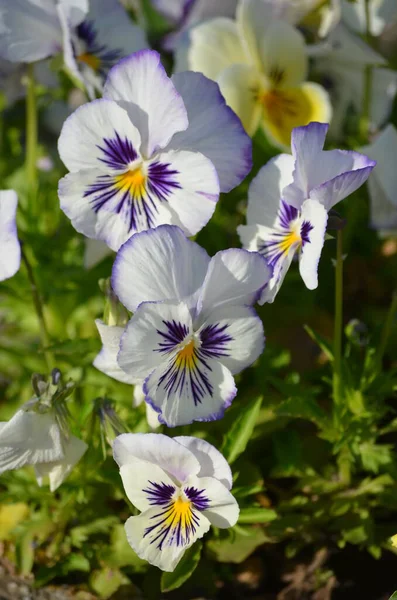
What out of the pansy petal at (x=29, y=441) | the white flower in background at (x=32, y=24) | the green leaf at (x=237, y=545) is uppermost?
the white flower in background at (x=32, y=24)

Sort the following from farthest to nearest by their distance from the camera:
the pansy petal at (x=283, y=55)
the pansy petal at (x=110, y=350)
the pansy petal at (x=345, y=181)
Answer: the pansy petal at (x=283, y=55)
the pansy petal at (x=110, y=350)
the pansy petal at (x=345, y=181)

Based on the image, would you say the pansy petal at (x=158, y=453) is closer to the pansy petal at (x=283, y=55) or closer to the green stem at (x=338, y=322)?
the green stem at (x=338, y=322)

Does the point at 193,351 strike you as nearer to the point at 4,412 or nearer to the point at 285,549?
the point at 285,549

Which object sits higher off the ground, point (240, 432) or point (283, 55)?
point (283, 55)

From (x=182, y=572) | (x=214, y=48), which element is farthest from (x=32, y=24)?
(x=182, y=572)

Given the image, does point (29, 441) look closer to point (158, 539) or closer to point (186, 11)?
point (158, 539)

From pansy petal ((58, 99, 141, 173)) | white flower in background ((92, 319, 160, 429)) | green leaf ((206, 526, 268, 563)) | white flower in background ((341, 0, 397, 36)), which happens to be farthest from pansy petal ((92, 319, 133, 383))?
white flower in background ((341, 0, 397, 36))

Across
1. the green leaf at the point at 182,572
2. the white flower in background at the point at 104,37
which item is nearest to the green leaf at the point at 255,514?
the green leaf at the point at 182,572

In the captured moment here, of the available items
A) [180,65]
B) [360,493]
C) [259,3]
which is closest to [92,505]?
[360,493]
